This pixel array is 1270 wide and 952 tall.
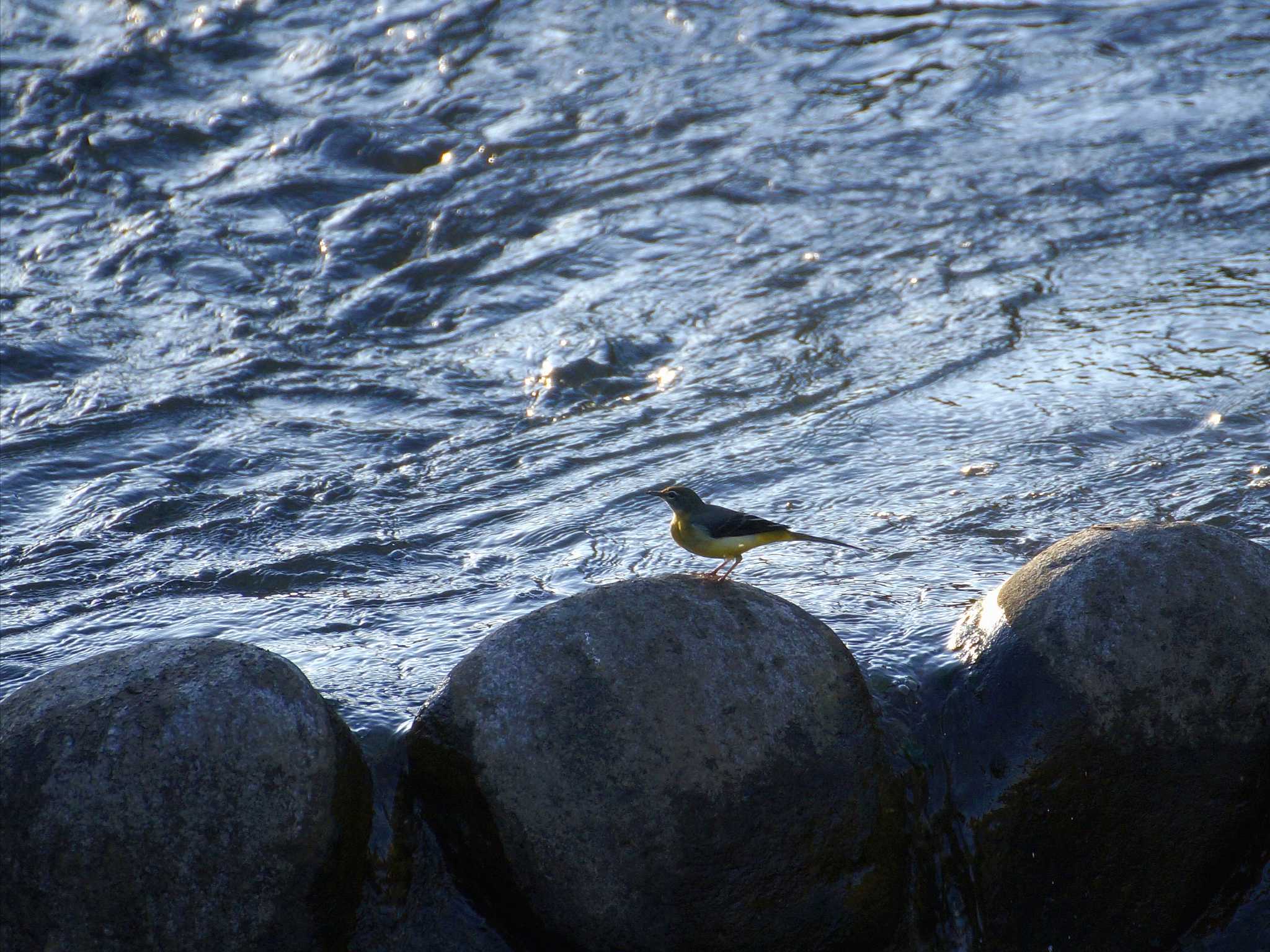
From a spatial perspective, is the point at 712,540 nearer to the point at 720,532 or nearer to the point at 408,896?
the point at 720,532

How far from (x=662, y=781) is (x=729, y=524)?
1310 mm

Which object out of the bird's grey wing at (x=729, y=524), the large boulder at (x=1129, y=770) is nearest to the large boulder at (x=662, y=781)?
the large boulder at (x=1129, y=770)

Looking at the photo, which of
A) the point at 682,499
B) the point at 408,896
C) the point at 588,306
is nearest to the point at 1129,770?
the point at 682,499

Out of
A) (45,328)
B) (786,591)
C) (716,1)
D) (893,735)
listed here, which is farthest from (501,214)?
(893,735)

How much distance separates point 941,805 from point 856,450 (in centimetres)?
362

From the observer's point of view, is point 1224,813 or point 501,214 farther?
point 501,214

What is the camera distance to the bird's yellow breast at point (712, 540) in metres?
5.50

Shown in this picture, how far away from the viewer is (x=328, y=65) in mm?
15461

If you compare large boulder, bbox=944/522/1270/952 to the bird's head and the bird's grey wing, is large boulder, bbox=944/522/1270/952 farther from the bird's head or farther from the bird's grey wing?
the bird's head

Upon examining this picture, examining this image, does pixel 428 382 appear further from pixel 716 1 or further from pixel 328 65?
pixel 716 1

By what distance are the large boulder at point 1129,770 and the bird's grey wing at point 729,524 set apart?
1.22 m

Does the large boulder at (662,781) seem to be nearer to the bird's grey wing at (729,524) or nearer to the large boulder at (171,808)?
the large boulder at (171,808)

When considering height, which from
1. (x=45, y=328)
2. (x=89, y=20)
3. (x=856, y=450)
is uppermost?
(x=89, y=20)

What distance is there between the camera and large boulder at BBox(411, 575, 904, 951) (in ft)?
14.7
